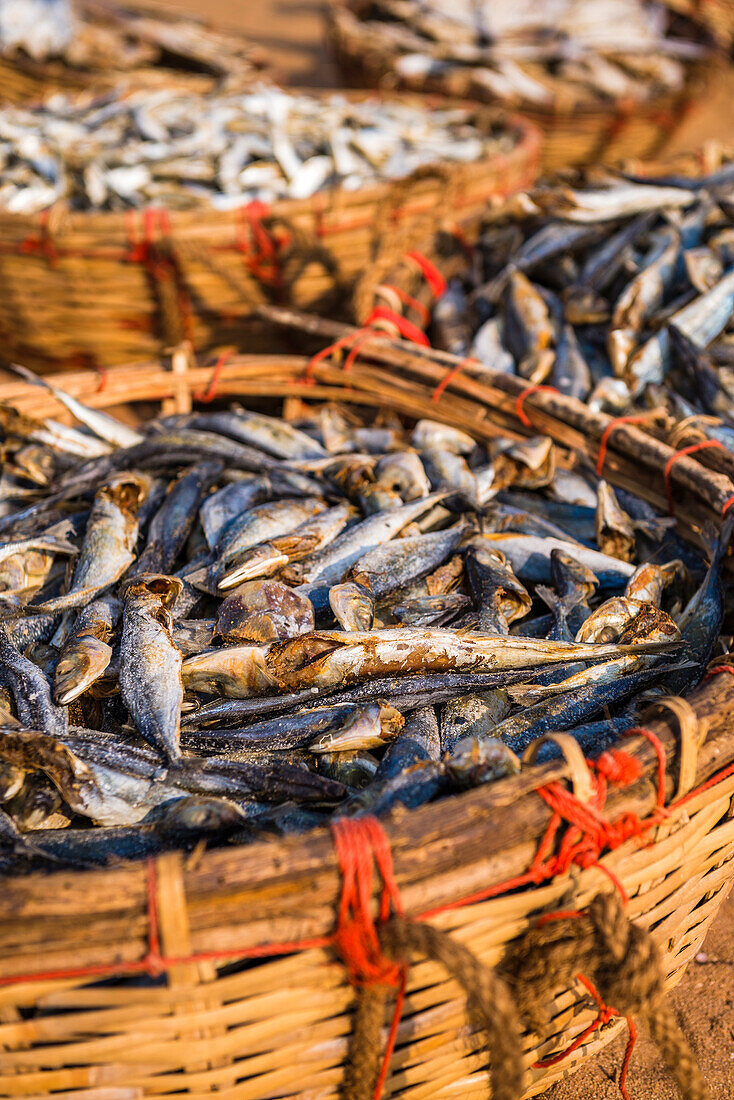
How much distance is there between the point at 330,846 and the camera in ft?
4.27

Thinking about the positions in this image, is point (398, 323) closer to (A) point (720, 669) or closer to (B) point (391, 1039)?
(A) point (720, 669)

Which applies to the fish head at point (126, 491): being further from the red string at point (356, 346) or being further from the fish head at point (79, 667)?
the red string at point (356, 346)

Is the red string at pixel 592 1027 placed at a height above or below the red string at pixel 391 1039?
below

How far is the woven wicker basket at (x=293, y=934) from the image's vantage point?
124 centimetres

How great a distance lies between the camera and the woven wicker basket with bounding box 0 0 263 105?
8086 mm

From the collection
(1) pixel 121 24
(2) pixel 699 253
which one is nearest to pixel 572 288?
(2) pixel 699 253

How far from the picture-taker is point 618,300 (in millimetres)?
3775

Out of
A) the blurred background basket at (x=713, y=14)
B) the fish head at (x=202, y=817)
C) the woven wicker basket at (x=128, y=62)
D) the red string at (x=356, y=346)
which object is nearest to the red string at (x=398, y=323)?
the red string at (x=356, y=346)

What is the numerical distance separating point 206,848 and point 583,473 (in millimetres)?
2201

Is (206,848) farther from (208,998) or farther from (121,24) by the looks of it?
(121,24)

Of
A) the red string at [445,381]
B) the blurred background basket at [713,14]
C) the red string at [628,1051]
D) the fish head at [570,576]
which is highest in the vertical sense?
the blurred background basket at [713,14]

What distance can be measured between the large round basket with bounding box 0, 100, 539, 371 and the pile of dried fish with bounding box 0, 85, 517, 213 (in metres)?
0.50

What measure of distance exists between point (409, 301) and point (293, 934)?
358 centimetres

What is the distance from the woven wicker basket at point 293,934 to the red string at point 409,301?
3020 mm
